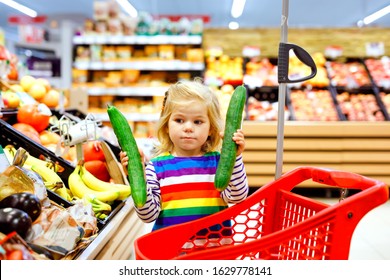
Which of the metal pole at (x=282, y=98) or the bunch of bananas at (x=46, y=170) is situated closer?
the metal pole at (x=282, y=98)

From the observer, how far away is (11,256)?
1091mm

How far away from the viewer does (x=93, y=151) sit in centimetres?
293

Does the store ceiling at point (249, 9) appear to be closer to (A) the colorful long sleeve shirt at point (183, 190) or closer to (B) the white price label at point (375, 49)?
(B) the white price label at point (375, 49)

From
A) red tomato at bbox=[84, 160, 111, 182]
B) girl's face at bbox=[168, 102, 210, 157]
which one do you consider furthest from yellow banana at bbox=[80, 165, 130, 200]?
girl's face at bbox=[168, 102, 210, 157]

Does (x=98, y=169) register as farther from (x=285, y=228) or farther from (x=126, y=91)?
(x=126, y=91)

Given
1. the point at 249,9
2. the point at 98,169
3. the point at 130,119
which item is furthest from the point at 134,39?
the point at 249,9

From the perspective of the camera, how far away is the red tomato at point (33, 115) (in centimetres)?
298

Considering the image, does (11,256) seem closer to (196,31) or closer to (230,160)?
(230,160)

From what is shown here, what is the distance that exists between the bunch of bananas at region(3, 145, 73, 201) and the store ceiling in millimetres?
12421

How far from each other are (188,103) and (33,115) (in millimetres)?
1839

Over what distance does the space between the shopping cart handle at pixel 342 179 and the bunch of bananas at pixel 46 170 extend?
1247 mm

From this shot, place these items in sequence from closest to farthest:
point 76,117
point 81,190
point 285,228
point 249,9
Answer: point 285,228
point 81,190
point 76,117
point 249,9

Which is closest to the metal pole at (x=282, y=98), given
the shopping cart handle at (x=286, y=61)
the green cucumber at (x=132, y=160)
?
the shopping cart handle at (x=286, y=61)

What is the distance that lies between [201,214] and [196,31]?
4.78 meters
